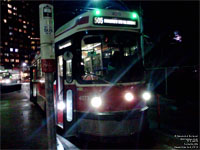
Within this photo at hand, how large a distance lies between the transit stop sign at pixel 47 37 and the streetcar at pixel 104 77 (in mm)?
1289

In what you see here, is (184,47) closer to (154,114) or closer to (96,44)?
(154,114)

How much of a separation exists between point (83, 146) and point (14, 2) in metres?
141

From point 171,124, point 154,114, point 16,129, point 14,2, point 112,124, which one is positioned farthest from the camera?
point 14,2

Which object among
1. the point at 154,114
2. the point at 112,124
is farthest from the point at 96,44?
the point at 154,114

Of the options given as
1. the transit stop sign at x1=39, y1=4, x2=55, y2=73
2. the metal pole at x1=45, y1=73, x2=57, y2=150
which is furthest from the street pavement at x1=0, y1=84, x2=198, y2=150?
the transit stop sign at x1=39, y1=4, x2=55, y2=73

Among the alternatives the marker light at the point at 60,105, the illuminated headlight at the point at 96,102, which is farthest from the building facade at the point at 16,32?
the illuminated headlight at the point at 96,102

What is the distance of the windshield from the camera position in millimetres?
5035

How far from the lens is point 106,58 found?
5035mm

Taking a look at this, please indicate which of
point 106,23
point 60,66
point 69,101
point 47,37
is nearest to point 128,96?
point 69,101

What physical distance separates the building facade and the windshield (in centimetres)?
11368

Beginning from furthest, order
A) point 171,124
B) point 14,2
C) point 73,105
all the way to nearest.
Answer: point 14,2
point 171,124
point 73,105

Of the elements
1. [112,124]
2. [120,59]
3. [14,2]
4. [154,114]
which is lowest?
[154,114]

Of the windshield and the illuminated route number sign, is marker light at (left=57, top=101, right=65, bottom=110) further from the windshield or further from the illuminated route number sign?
the illuminated route number sign

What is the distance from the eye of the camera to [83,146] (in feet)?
16.4
